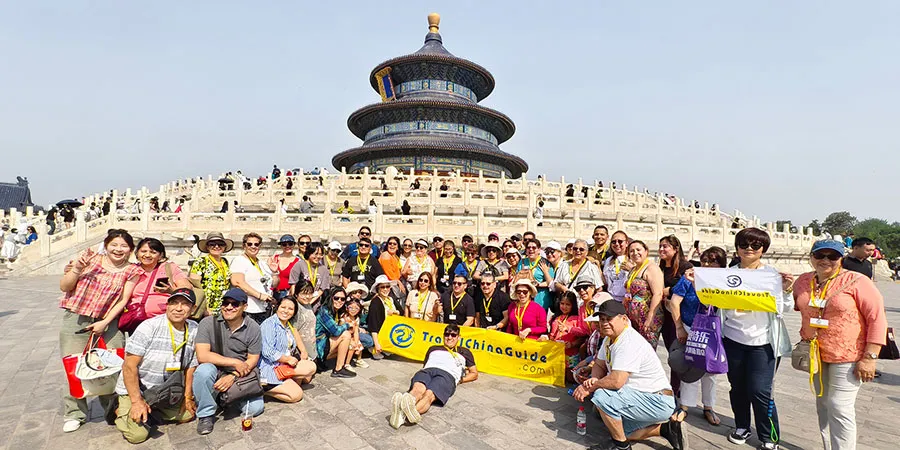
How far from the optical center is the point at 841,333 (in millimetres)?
3727

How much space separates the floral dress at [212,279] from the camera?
590 centimetres

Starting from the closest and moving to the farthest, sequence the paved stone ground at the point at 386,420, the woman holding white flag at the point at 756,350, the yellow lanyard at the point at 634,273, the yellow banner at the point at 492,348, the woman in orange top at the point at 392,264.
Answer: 1. the woman holding white flag at the point at 756,350
2. the paved stone ground at the point at 386,420
3. the yellow lanyard at the point at 634,273
4. the yellow banner at the point at 492,348
5. the woman in orange top at the point at 392,264

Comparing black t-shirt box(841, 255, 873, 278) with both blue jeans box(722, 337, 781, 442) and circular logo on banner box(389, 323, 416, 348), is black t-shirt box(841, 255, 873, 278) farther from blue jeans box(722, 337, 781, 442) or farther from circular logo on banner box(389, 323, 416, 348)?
circular logo on banner box(389, 323, 416, 348)

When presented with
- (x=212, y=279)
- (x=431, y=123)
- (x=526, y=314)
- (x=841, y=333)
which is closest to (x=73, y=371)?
(x=212, y=279)

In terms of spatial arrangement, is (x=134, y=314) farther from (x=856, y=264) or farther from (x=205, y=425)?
(x=856, y=264)

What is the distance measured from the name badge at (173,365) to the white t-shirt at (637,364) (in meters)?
4.54

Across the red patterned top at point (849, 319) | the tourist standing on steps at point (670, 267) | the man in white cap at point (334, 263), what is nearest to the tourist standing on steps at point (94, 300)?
the man in white cap at point (334, 263)

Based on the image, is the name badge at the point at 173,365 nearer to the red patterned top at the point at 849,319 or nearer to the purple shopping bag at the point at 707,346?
the purple shopping bag at the point at 707,346

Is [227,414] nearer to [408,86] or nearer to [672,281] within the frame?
[672,281]

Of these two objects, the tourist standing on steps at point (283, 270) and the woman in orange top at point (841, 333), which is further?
the tourist standing on steps at point (283, 270)

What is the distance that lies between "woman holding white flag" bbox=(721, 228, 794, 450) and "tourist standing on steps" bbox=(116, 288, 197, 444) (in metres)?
5.75

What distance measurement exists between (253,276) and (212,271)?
0.54 metres

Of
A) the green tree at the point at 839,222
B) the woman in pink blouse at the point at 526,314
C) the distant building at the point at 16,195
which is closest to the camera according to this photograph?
the woman in pink blouse at the point at 526,314

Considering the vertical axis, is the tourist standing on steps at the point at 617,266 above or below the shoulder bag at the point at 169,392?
above
